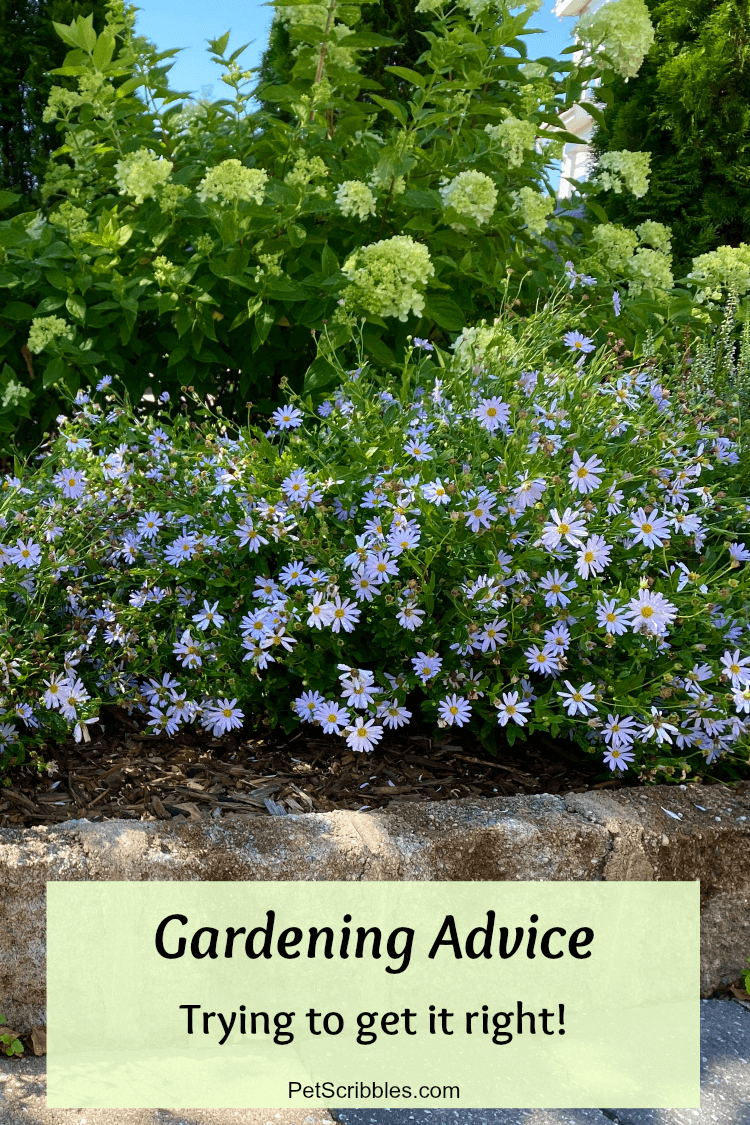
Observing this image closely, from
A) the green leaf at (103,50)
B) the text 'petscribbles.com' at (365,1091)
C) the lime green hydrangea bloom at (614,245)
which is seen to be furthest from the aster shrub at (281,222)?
the text 'petscribbles.com' at (365,1091)

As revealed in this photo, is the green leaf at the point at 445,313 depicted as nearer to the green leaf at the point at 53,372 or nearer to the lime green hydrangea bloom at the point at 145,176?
the lime green hydrangea bloom at the point at 145,176

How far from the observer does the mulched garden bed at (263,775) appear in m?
2.21

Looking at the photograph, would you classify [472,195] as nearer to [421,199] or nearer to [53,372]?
[421,199]

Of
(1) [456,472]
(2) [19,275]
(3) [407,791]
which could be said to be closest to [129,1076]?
(3) [407,791]

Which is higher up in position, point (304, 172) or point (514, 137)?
point (514, 137)

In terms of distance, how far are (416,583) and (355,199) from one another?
153cm

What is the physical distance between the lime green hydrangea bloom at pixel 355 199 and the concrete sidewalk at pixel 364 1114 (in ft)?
8.39

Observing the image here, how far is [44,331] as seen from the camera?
11.2 ft

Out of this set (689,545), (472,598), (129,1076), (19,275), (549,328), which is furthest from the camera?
(19,275)

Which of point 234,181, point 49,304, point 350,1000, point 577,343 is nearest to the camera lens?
point 350,1000

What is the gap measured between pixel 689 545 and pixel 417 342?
3.45 feet

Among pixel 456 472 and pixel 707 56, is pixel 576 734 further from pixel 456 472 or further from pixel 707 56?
pixel 707 56

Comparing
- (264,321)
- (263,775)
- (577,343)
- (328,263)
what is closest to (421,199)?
(328,263)

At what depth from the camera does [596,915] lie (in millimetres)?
2104
